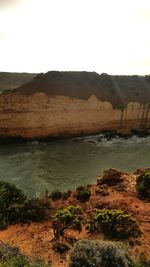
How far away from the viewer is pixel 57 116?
27.0 metres

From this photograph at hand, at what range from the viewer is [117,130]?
30.3 meters

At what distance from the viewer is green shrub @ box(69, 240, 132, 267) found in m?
6.99

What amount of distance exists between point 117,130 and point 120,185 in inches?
634

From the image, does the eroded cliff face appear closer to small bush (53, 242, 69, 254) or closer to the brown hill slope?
the brown hill slope

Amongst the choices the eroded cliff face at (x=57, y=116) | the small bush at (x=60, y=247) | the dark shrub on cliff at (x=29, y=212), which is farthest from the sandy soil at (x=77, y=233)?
the eroded cliff face at (x=57, y=116)

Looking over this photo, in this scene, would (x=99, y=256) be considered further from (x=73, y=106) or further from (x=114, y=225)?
(x=73, y=106)

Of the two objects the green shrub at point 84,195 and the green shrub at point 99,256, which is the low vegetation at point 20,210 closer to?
the green shrub at point 84,195

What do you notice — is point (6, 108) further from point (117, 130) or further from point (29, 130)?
point (117, 130)

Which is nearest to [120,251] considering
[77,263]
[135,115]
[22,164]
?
[77,263]

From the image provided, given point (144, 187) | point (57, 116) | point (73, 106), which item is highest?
point (73, 106)

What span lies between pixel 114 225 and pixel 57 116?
17852 mm

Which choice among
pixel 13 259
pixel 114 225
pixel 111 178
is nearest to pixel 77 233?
pixel 114 225

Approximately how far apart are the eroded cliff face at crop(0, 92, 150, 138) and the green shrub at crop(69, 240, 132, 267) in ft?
61.9

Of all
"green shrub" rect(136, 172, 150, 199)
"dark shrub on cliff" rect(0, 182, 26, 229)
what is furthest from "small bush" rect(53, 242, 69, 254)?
"green shrub" rect(136, 172, 150, 199)
